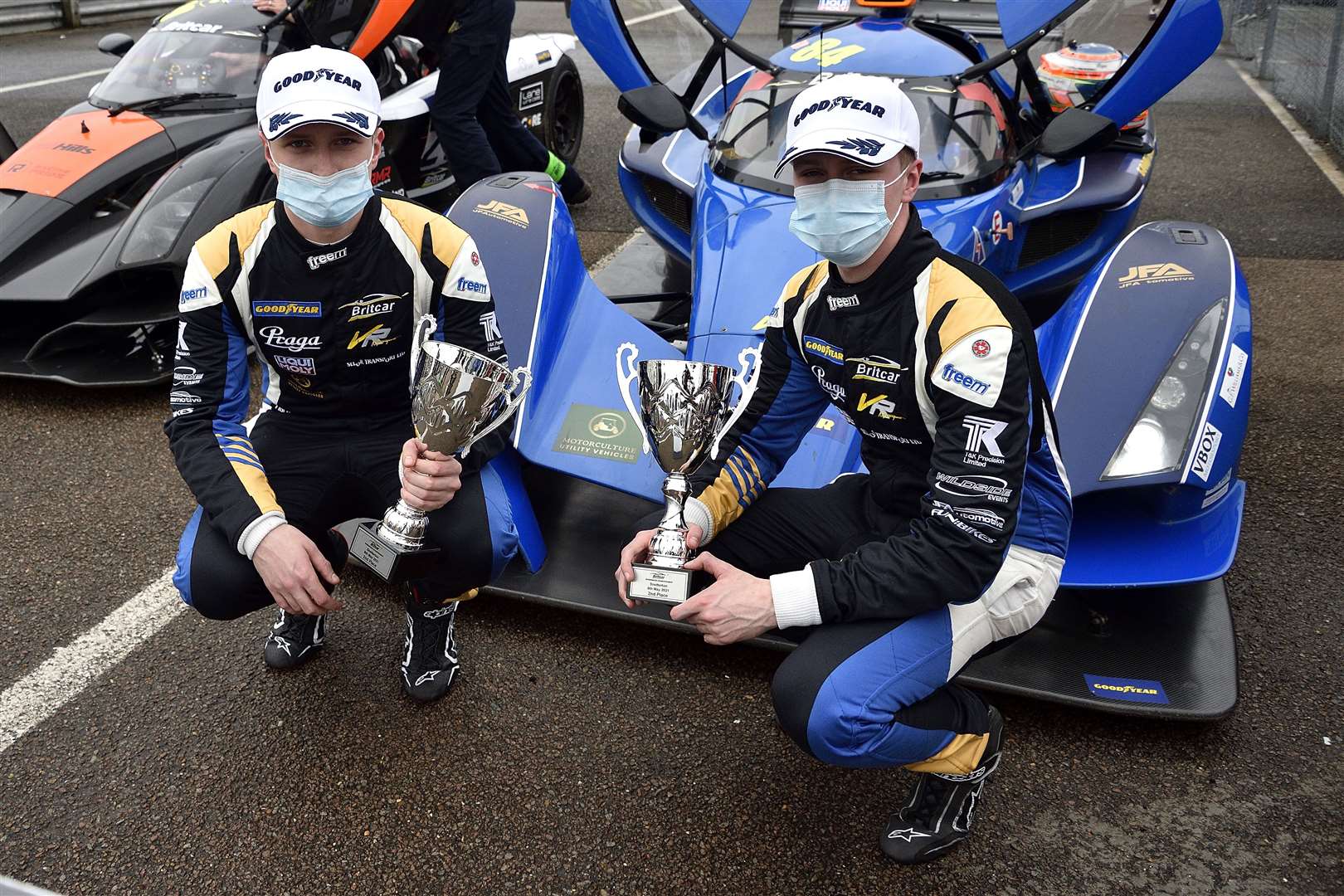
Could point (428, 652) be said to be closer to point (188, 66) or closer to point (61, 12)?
point (188, 66)

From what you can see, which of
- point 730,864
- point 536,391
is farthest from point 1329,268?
point 730,864

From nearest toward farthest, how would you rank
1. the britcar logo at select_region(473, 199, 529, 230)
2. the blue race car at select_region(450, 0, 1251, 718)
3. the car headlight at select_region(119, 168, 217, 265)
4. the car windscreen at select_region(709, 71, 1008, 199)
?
the blue race car at select_region(450, 0, 1251, 718)
the britcar logo at select_region(473, 199, 529, 230)
the car windscreen at select_region(709, 71, 1008, 199)
the car headlight at select_region(119, 168, 217, 265)

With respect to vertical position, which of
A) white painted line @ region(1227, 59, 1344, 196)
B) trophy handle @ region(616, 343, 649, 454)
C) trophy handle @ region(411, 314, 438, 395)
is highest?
trophy handle @ region(411, 314, 438, 395)

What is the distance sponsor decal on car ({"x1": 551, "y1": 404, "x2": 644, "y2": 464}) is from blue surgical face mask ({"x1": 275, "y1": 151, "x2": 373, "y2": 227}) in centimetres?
84

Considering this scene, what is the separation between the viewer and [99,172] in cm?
464

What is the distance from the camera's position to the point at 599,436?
3.06 m

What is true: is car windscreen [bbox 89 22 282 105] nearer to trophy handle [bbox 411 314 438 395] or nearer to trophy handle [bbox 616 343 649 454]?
trophy handle [bbox 616 343 649 454]

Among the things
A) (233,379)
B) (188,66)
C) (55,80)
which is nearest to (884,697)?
(233,379)

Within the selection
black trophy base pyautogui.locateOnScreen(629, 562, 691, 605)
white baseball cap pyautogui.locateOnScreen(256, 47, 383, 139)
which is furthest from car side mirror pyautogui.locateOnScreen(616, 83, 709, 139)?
black trophy base pyautogui.locateOnScreen(629, 562, 691, 605)

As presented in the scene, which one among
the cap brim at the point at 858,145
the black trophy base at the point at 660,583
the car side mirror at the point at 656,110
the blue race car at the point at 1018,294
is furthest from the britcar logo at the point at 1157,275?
the car side mirror at the point at 656,110

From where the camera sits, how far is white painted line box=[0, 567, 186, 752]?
2.74 m

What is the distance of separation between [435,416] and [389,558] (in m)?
0.34

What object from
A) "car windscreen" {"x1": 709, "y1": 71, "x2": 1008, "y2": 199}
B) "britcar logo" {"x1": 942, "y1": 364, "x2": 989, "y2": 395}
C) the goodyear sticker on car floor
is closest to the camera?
"britcar logo" {"x1": 942, "y1": 364, "x2": 989, "y2": 395}

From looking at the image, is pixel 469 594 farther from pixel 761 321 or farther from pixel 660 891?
pixel 761 321
